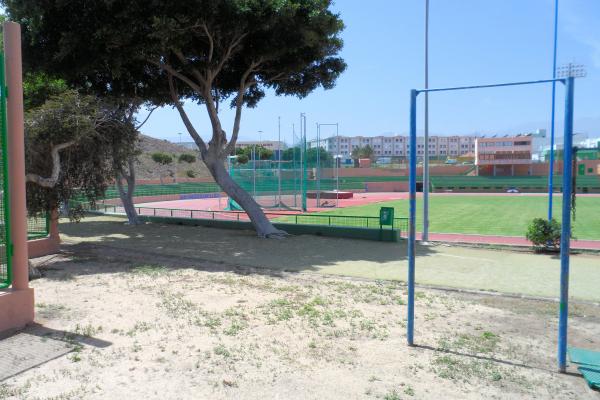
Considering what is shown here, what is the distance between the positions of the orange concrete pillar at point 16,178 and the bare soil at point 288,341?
48cm

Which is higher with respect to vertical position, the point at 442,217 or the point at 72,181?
the point at 72,181

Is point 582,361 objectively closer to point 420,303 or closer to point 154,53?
point 420,303

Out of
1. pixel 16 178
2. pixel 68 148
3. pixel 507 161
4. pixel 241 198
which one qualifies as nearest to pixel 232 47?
pixel 241 198

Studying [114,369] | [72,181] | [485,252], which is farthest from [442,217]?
[114,369]

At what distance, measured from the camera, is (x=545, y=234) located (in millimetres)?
14422

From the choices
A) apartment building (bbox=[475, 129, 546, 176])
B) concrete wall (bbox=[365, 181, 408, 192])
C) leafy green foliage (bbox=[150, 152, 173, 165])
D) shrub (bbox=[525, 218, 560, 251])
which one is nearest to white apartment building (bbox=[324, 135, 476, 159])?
apartment building (bbox=[475, 129, 546, 176])

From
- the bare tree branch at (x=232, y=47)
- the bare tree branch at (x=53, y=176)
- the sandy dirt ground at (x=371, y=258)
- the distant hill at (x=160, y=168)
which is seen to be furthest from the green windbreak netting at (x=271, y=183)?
the distant hill at (x=160, y=168)

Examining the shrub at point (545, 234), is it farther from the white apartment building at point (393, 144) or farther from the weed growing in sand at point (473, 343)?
the white apartment building at point (393, 144)

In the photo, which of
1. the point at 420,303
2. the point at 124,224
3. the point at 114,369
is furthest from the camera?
the point at 124,224

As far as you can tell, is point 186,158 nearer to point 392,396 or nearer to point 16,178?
point 16,178

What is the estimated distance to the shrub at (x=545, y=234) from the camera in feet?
47.2

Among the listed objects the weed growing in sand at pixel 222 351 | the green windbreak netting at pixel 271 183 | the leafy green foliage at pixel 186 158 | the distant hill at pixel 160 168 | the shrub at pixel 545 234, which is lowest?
the weed growing in sand at pixel 222 351

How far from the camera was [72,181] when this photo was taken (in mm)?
14320

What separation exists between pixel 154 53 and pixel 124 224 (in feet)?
30.0
